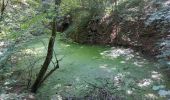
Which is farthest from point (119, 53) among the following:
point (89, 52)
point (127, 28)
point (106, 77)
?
point (106, 77)

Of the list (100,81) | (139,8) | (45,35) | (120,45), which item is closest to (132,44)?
(120,45)

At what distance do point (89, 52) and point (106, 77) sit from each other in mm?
1389

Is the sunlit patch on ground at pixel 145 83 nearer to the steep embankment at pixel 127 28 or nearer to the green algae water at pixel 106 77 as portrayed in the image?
the green algae water at pixel 106 77

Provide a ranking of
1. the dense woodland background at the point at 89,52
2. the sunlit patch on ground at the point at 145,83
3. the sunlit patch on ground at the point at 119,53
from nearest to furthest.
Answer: the dense woodland background at the point at 89,52 < the sunlit patch on ground at the point at 145,83 < the sunlit patch on ground at the point at 119,53

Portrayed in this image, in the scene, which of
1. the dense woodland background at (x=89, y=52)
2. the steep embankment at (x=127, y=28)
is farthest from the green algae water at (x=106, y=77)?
the steep embankment at (x=127, y=28)

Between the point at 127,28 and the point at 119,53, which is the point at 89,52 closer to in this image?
the point at 119,53

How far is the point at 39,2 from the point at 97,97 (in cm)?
174

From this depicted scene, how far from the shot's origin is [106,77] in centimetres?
458

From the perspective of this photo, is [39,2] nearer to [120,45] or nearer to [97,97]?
[97,97]

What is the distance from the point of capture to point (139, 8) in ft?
19.9

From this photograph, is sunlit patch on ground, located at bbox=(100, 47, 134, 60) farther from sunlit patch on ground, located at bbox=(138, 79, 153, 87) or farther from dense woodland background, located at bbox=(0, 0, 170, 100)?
sunlit patch on ground, located at bbox=(138, 79, 153, 87)

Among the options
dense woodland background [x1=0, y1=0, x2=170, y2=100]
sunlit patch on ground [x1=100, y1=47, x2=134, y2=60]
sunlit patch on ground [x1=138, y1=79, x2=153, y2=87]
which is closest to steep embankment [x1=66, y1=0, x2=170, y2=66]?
dense woodland background [x1=0, y1=0, x2=170, y2=100]

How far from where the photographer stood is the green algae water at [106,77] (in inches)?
161

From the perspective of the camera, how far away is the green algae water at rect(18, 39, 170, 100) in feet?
13.4
